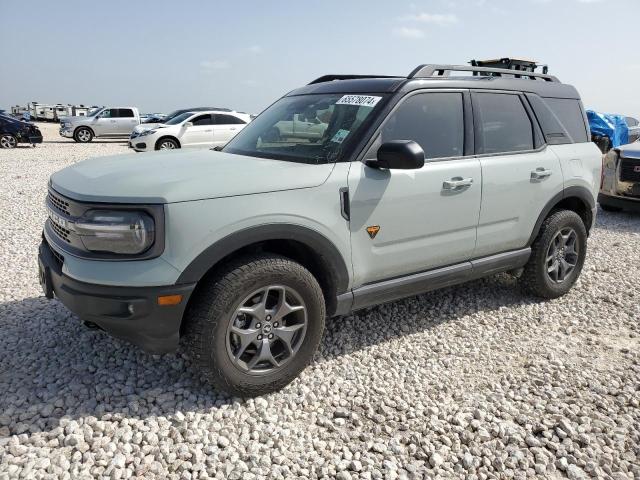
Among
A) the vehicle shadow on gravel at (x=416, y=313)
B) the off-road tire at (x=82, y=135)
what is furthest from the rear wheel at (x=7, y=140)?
the vehicle shadow on gravel at (x=416, y=313)

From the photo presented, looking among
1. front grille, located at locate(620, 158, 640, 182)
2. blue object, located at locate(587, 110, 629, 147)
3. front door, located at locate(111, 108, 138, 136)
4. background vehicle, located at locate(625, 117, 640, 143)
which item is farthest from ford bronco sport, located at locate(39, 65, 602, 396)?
front door, located at locate(111, 108, 138, 136)

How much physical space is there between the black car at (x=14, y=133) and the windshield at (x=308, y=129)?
1842cm

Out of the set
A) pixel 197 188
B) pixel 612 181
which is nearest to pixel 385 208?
pixel 197 188

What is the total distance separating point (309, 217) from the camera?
291cm

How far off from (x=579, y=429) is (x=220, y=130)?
15.2 meters

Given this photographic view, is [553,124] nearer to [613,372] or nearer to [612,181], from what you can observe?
[613,372]

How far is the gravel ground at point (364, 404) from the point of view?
8.09 ft

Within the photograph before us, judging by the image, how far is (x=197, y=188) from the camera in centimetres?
262

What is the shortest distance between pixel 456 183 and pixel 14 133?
65.4 ft

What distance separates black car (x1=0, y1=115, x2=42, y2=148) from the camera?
18609 millimetres

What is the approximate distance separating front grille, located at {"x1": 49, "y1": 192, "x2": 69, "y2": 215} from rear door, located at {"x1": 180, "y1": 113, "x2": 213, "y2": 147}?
45.0ft

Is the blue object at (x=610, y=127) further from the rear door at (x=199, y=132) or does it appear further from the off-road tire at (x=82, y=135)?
the off-road tire at (x=82, y=135)

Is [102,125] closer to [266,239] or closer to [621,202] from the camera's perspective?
[621,202]

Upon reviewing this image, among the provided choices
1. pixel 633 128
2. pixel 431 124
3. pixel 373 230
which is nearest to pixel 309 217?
pixel 373 230
